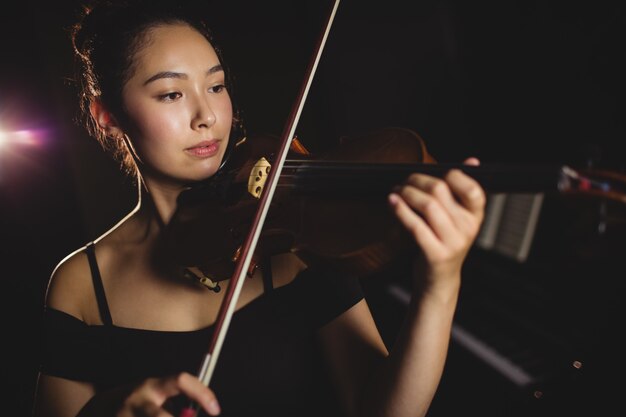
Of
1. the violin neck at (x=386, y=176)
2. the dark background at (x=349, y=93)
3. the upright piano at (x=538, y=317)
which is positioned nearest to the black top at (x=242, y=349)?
the violin neck at (x=386, y=176)

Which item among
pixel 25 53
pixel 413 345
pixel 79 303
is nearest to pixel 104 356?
pixel 79 303

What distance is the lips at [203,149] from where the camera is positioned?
1032 millimetres

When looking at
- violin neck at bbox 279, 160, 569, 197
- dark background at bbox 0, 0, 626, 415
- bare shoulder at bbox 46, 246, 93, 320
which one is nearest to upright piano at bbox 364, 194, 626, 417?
dark background at bbox 0, 0, 626, 415

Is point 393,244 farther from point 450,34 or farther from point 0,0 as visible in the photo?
point 0,0

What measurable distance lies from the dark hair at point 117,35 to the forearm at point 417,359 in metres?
0.87

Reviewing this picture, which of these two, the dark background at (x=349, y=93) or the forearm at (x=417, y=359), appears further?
the dark background at (x=349, y=93)

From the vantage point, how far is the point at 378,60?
2266 millimetres

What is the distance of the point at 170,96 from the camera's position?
1000 mm

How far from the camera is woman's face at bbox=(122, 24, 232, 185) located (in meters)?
0.99

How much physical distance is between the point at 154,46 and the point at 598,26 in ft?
4.08

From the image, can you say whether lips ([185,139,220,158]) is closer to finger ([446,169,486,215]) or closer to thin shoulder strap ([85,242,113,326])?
thin shoulder strap ([85,242,113,326])

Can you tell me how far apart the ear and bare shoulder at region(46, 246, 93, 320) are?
0.35 meters

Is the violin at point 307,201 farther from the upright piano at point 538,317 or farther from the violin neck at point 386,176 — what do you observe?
the upright piano at point 538,317

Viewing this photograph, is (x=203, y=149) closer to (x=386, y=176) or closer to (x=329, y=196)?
(x=329, y=196)
